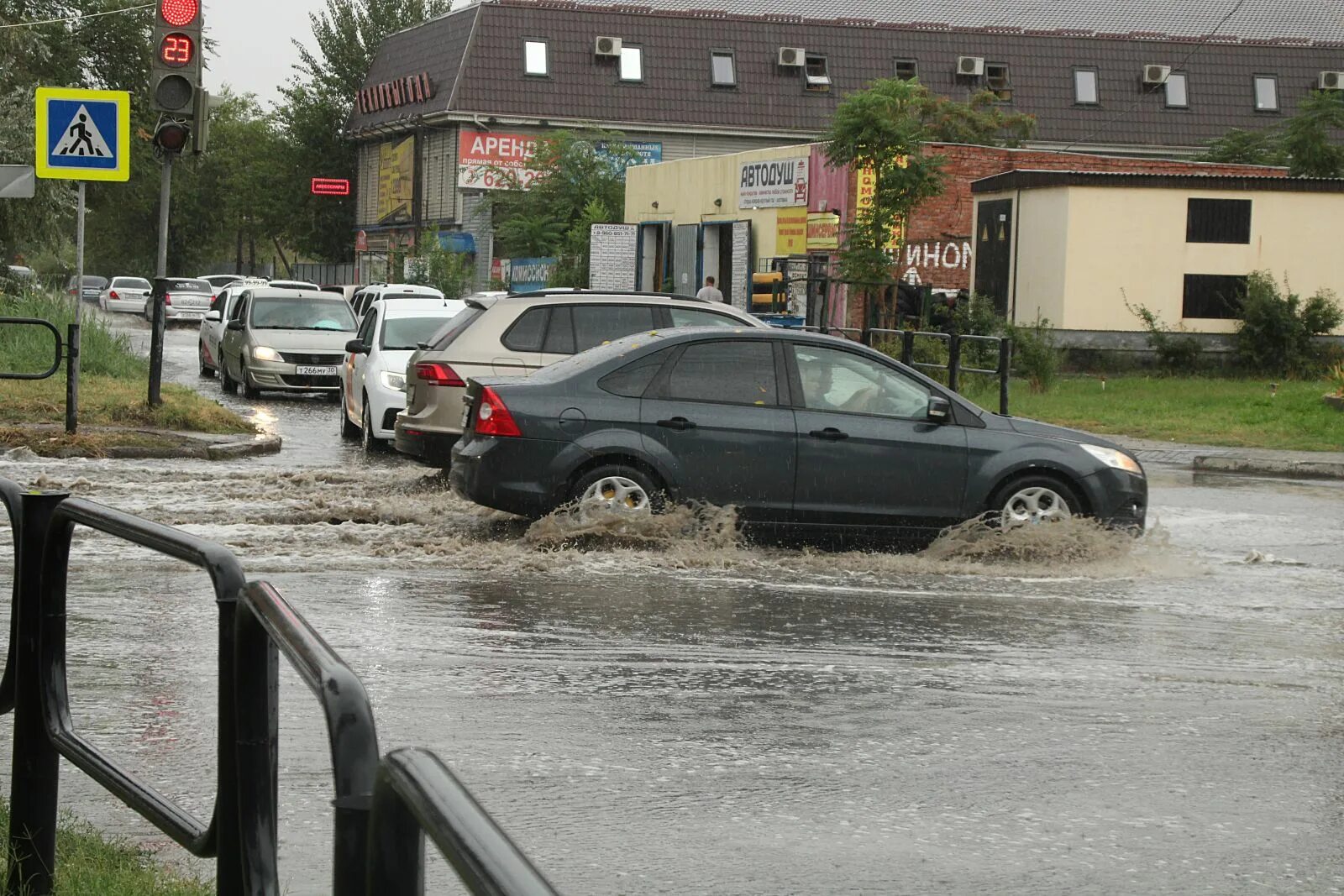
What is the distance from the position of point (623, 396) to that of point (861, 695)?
458 cm

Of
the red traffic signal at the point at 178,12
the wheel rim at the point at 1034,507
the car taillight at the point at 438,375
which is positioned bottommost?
the wheel rim at the point at 1034,507

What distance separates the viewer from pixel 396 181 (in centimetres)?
6400

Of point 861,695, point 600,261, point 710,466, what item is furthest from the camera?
point 600,261

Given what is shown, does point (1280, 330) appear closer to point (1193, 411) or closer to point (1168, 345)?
point (1168, 345)

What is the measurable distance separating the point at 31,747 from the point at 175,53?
1375cm

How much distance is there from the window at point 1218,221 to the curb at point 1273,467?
13062 millimetres

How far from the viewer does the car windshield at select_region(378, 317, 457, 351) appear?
20.2 metres

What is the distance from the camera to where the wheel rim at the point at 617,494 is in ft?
38.3

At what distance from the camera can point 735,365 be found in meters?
12.0

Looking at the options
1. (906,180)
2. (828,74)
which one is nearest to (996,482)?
(906,180)

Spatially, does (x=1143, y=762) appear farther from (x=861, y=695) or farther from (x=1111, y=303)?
(x=1111, y=303)

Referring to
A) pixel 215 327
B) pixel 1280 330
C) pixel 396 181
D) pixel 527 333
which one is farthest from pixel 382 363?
pixel 396 181

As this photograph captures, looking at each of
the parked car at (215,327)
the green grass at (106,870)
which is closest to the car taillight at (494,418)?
the green grass at (106,870)

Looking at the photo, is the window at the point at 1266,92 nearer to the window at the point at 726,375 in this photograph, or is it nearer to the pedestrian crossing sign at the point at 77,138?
the pedestrian crossing sign at the point at 77,138
